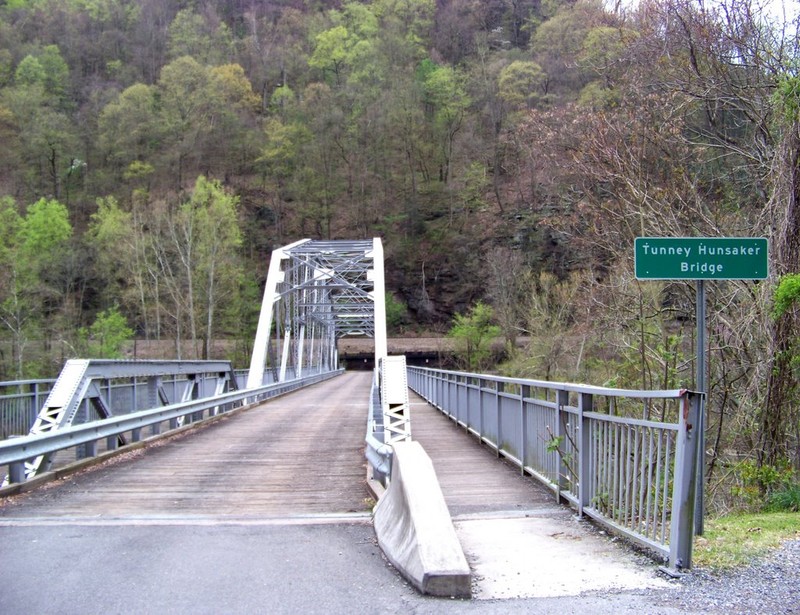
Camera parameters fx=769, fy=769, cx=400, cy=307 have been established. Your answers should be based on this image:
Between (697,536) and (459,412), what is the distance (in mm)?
9637

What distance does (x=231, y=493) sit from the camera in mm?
8031

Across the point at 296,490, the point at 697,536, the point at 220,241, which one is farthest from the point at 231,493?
the point at 220,241

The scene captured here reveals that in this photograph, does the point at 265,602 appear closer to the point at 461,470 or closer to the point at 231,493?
the point at 231,493

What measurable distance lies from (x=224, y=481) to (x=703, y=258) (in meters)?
5.83

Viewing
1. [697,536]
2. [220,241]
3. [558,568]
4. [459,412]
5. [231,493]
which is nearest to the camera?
[558,568]

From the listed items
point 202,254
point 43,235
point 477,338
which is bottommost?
point 477,338

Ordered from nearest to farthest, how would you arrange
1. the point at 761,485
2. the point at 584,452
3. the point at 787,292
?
the point at 584,452, the point at 787,292, the point at 761,485

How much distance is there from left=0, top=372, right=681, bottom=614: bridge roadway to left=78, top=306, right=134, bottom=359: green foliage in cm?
A: 3176

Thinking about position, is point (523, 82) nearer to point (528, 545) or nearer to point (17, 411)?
point (17, 411)

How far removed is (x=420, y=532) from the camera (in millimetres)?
4566

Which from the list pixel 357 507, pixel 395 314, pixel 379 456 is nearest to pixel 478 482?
pixel 379 456

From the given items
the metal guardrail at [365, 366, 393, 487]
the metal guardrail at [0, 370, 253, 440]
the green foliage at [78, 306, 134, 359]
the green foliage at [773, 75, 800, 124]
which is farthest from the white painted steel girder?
the green foliage at [78, 306, 134, 359]

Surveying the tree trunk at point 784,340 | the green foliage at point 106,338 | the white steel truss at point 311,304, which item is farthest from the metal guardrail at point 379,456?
the green foliage at point 106,338

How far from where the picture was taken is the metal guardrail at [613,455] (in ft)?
14.1
